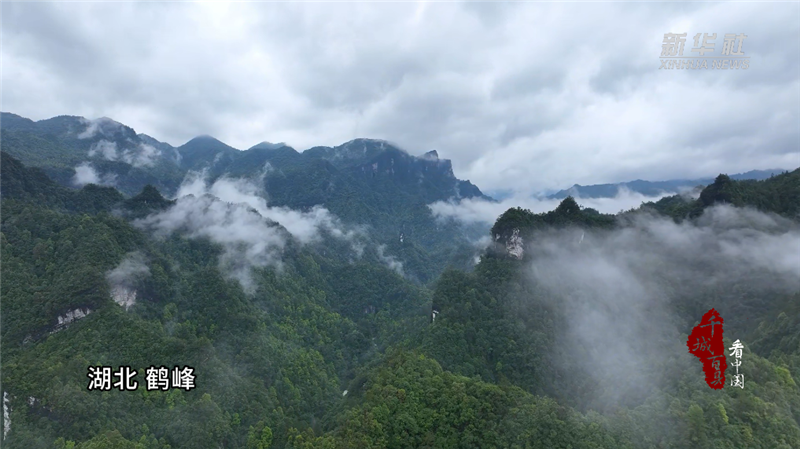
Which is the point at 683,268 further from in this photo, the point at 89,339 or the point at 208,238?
the point at 208,238

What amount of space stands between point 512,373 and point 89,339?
2311 inches

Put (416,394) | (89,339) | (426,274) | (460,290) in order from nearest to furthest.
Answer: (416,394) → (89,339) → (460,290) → (426,274)

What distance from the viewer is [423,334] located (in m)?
Answer: 66.1

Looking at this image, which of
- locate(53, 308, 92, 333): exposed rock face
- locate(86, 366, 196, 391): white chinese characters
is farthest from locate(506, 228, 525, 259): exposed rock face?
locate(53, 308, 92, 333): exposed rock face

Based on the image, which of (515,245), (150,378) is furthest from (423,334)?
(150,378)

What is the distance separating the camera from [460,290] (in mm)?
70438

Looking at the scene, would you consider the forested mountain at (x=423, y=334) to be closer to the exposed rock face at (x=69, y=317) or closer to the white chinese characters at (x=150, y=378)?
the exposed rock face at (x=69, y=317)

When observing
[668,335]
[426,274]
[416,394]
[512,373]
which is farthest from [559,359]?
[426,274]

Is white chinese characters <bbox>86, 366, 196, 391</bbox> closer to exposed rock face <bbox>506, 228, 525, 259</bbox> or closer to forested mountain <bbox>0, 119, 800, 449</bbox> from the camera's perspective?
forested mountain <bbox>0, 119, 800, 449</bbox>

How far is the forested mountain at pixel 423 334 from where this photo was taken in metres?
41.6

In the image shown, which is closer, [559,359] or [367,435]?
[367,435]

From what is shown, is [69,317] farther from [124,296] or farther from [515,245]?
[515,245]

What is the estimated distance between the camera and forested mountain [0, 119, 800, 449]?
1639 inches

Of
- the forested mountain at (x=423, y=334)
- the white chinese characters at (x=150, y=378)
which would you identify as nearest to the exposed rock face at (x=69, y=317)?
the forested mountain at (x=423, y=334)
